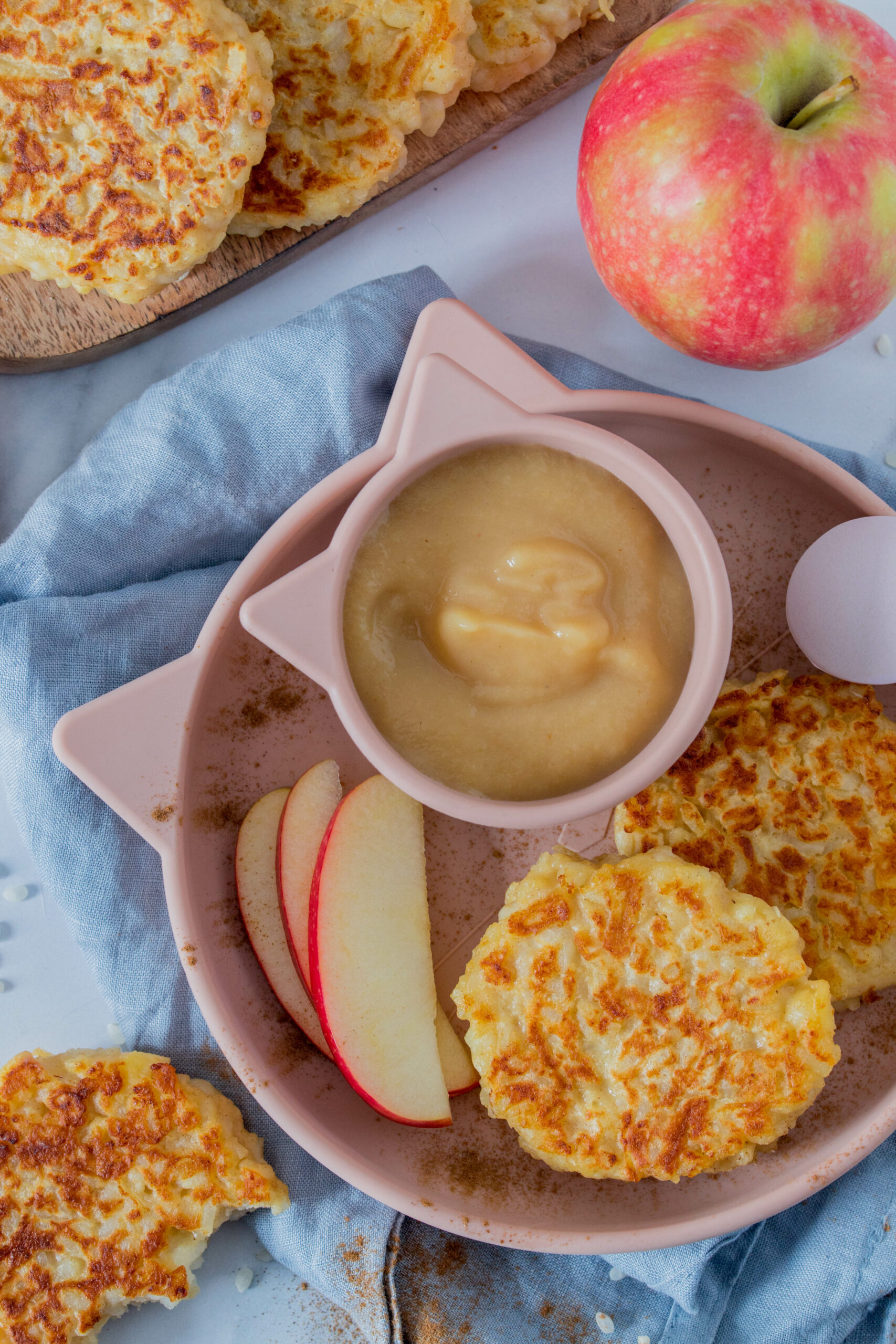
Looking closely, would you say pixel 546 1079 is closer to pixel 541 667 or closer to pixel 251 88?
pixel 541 667

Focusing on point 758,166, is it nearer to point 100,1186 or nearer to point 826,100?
point 826,100

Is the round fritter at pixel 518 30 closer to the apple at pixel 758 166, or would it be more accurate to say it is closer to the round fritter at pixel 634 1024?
the apple at pixel 758 166

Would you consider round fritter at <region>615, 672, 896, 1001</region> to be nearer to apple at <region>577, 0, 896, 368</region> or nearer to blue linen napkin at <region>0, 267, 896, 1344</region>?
blue linen napkin at <region>0, 267, 896, 1344</region>

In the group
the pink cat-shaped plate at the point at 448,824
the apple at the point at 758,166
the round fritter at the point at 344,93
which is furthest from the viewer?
the round fritter at the point at 344,93

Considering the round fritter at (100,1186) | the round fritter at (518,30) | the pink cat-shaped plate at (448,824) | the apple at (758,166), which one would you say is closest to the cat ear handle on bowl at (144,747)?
the pink cat-shaped plate at (448,824)

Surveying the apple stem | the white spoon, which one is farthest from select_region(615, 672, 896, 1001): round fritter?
the apple stem

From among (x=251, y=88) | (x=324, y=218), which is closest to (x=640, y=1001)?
(x=324, y=218)

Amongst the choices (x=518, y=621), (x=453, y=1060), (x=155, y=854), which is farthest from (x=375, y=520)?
(x=453, y=1060)
